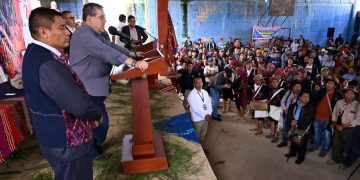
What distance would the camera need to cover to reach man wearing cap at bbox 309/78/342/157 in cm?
A: 482

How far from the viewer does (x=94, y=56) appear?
2424 mm

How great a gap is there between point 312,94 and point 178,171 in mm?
3608

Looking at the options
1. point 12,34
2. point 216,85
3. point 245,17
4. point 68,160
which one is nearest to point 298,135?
Result: point 216,85

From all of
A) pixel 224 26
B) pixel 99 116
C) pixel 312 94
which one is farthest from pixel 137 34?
pixel 224 26

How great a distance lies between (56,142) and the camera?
1.72 metres

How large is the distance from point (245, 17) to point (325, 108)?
1113 centimetres

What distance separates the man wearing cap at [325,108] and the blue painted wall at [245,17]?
9.62 metres

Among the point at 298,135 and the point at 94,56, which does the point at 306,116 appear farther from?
the point at 94,56

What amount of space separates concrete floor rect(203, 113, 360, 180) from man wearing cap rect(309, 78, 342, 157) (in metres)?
0.40

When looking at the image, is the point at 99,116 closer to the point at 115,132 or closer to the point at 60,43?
the point at 60,43

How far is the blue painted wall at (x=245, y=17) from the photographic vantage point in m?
13.9

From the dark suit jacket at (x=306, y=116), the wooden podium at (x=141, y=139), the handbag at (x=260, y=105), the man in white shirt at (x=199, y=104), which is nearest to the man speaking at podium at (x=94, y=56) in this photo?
the wooden podium at (x=141, y=139)

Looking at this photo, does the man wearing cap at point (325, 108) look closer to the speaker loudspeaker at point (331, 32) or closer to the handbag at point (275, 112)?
the handbag at point (275, 112)

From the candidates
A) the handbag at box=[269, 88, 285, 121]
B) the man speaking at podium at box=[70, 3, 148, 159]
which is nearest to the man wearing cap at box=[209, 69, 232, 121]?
the handbag at box=[269, 88, 285, 121]
